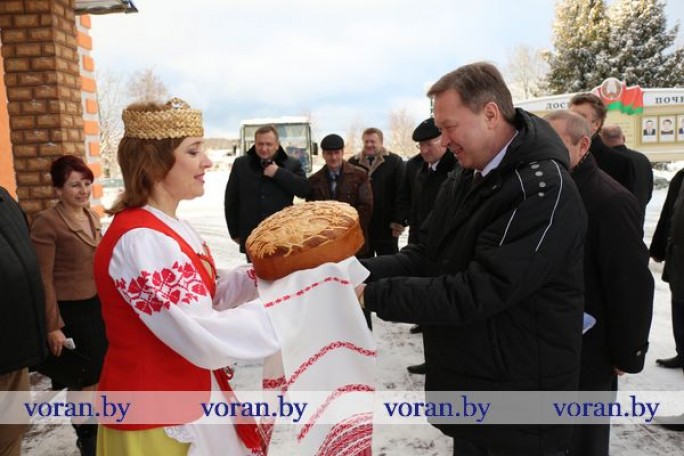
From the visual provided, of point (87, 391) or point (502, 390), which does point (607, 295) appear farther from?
point (87, 391)

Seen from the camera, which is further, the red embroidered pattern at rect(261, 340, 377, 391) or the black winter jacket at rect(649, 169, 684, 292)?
the black winter jacket at rect(649, 169, 684, 292)

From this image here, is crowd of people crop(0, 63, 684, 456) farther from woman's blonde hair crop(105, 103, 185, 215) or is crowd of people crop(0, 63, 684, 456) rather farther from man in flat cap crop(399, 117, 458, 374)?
man in flat cap crop(399, 117, 458, 374)

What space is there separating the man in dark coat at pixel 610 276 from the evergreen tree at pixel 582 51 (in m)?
23.0

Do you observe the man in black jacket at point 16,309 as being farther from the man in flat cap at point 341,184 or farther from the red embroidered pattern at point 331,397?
the man in flat cap at point 341,184

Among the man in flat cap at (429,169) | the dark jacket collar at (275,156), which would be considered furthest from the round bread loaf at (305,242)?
the dark jacket collar at (275,156)

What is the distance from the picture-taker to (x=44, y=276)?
3219mm

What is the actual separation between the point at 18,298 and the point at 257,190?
329 cm

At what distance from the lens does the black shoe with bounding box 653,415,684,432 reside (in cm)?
357

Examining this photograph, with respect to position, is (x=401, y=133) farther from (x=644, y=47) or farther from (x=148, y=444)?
(x=148, y=444)

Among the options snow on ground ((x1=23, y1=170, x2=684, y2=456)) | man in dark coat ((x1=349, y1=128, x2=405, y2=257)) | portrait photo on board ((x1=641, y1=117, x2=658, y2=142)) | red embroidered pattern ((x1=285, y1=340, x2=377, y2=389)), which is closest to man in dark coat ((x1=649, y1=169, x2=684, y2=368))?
snow on ground ((x1=23, y1=170, x2=684, y2=456))

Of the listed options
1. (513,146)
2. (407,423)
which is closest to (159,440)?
(513,146)

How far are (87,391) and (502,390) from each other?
2.85m

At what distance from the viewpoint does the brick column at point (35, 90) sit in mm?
4359

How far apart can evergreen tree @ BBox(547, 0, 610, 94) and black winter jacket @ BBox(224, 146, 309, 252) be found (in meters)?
21.2
